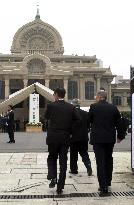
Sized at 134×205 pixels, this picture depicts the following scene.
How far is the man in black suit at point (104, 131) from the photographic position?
806 centimetres

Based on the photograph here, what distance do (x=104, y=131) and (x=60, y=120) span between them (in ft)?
2.41

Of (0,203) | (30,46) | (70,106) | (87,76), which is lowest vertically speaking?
(0,203)

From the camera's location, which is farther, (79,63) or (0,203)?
(79,63)

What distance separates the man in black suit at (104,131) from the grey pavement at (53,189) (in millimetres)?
442

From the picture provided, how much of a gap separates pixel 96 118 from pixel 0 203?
87.4 inches

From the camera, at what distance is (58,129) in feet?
26.5

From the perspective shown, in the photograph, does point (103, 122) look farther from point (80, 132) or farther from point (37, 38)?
point (37, 38)

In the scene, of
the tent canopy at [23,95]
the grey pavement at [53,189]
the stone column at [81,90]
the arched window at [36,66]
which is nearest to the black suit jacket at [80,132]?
the grey pavement at [53,189]

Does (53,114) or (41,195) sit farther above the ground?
(53,114)

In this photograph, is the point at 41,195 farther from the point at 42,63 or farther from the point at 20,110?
the point at 42,63

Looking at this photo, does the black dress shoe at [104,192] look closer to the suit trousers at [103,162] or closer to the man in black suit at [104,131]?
the suit trousers at [103,162]

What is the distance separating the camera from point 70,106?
822 cm

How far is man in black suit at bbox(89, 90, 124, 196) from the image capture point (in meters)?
8.06

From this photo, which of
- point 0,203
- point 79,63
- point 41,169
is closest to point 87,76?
point 79,63
